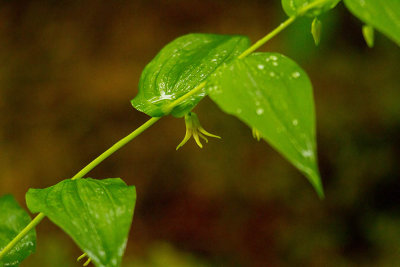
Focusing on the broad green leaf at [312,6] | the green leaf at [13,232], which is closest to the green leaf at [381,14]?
the broad green leaf at [312,6]

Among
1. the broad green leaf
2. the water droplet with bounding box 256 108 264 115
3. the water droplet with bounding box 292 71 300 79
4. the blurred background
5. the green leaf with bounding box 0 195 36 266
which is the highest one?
the broad green leaf

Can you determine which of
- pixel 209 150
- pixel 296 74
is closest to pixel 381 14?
pixel 296 74

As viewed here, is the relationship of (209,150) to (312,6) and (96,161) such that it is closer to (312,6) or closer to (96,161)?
(96,161)

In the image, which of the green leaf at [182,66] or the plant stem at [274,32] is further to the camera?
the green leaf at [182,66]

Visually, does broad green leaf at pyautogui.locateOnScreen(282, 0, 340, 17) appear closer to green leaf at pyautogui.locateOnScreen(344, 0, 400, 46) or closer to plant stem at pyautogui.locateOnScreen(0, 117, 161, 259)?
green leaf at pyautogui.locateOnScreen(344, 0, 400, 46)

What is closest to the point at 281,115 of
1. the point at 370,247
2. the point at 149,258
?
the point at 149,258

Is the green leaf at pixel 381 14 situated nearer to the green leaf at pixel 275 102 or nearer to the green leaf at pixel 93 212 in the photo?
the green leaf at pixel 275 102

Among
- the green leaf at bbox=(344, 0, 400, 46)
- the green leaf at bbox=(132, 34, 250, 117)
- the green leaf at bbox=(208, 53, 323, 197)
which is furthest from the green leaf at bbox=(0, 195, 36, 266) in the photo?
the green leaf at bbox=(344, 0, 400, 46)

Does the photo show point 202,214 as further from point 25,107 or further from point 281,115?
point 281,115
